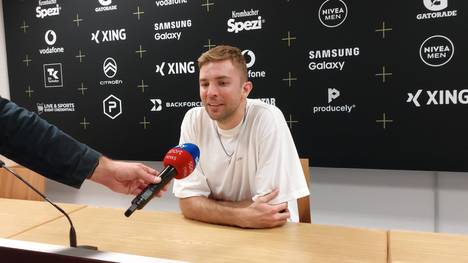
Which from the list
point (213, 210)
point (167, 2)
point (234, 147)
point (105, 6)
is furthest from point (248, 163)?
point (105, 6)

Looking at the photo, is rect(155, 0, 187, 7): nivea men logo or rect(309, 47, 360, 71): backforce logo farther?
rect(155, 0, 187, 7): nivea men logo

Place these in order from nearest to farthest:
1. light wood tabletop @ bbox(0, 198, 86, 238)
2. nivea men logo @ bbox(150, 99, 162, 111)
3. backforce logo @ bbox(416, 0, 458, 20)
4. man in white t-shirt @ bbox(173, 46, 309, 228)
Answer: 1. light wood tabletop @ bbox(0, 198, 86, 238)
2. man in white t-shirt @ bbox(173, 46, 309, 228)
3. backforce logo @ bbox(416, 0, 458, 20)
4. nivea men logo @ bbox(150, 99, 162, 111)

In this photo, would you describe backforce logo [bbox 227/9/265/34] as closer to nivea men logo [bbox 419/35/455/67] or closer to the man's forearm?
nivea men logo [bbox 419/35/455/67]

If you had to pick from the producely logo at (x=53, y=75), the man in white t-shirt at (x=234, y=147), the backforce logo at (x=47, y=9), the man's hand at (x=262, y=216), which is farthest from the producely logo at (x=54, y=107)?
the man's hand at (x=262, y=216)

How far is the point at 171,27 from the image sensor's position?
114 inches

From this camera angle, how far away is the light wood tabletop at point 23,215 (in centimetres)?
163

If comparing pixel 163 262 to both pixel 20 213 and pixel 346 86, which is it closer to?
pixel 20 213

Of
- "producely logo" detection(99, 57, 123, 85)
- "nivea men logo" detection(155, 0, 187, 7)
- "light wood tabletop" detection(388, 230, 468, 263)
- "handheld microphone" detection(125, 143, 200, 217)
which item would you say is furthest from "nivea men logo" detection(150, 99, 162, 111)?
"light wood tabletop" detection(388, 230, 468, 263)

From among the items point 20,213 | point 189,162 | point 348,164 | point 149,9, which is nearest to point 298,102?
point 348,164

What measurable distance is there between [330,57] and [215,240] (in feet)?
5.07

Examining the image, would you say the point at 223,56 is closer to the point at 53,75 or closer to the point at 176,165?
the point at 176,165

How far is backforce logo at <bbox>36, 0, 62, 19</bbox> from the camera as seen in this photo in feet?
10.6

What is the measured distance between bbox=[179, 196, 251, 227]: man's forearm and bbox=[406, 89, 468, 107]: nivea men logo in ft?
4.33

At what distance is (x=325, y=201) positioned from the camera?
107 inches
